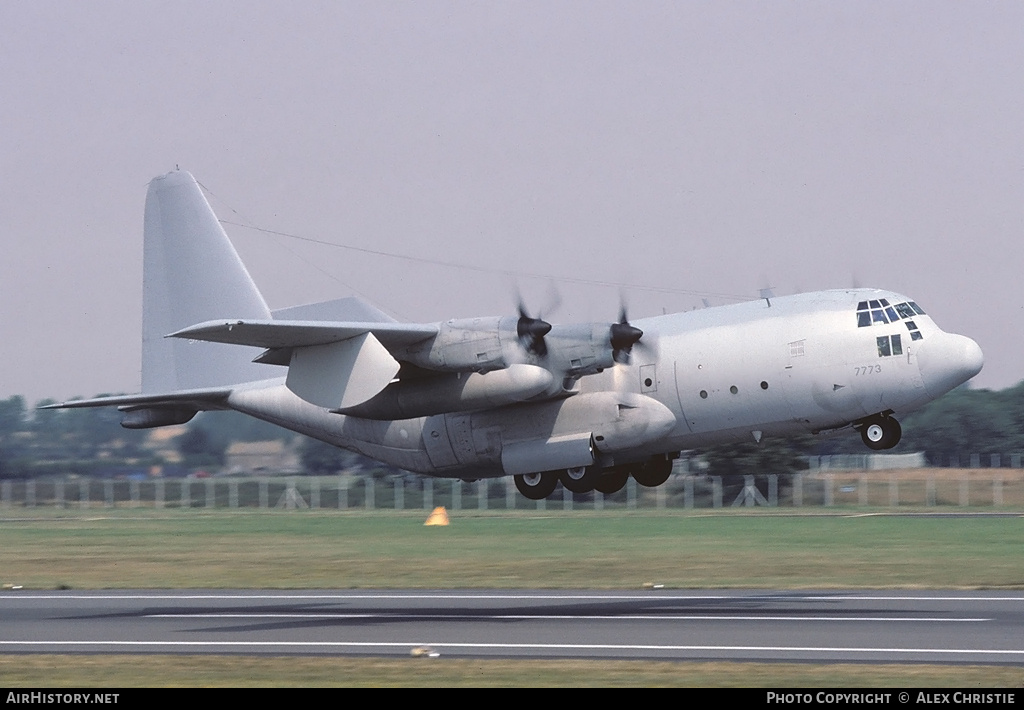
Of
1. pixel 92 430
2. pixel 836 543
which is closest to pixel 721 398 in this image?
pixel 836 543

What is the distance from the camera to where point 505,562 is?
128 ft

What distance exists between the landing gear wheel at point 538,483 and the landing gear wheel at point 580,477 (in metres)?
0.25

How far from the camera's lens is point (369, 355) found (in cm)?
2909

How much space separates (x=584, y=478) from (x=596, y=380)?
7.97 feet

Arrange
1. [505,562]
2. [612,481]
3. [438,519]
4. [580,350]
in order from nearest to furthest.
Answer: [580,350], [612,481], [505,562], [438,519]

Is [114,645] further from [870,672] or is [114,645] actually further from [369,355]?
[870,672]

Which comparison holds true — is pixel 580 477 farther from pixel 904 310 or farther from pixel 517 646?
pixel 517 646

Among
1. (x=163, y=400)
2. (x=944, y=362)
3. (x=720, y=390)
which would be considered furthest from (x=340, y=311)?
(x=944, y=362)

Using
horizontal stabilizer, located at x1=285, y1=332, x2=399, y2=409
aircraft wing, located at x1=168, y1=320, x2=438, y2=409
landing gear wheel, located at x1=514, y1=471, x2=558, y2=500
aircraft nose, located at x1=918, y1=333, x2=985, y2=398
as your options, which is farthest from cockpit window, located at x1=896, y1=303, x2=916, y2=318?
horizontal stabilizer, located at x1=285, y1=332, x2=399, y2=409

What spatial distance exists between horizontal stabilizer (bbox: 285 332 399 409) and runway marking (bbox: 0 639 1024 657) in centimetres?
747

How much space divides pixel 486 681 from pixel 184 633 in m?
8.25

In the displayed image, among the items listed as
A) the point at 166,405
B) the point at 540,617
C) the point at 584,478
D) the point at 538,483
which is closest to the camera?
the point at 540,617

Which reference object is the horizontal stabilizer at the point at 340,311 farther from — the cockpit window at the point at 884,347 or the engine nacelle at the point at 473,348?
the cockpit window at the point at 884,347

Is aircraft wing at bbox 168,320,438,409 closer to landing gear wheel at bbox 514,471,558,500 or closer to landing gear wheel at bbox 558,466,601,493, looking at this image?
landing gear wheel at bbox 514,471,558,500
